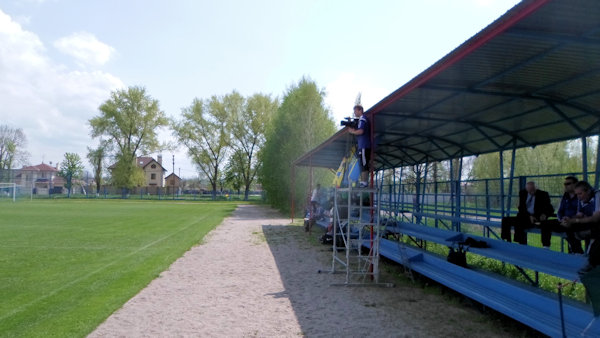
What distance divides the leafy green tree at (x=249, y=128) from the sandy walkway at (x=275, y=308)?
149 feet

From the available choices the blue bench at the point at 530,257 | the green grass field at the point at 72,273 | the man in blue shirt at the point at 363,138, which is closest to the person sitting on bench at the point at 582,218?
the blue bench at the point at 530,257

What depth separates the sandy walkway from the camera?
16.4 ft

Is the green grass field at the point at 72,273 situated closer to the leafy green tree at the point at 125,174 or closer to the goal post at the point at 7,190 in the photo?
the goal post at the point at 7,190

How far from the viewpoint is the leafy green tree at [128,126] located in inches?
2409

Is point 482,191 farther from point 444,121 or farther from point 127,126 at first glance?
point 127,126

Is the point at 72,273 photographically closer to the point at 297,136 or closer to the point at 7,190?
the point at 297,136

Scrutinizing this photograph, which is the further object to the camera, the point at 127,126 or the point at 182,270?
the point at 127,126

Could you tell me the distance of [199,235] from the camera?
15.0m

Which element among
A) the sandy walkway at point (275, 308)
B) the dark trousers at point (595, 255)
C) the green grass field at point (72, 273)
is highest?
the dark trousers at point (595, 255)

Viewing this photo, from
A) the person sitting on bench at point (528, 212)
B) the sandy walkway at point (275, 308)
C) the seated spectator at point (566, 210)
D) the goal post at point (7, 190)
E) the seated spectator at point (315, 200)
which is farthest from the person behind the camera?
the goal post at point (7, 190)

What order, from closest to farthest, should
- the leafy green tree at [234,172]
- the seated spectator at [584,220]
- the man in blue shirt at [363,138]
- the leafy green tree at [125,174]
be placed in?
the seated spectator at [584,220] → the man in blue shirt at [363,138] → the leafy green tree at [234,172] → the leafy green tree at [125,174]

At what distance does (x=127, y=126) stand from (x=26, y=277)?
5828cm

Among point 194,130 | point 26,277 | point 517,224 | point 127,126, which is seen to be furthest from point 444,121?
point 127,126

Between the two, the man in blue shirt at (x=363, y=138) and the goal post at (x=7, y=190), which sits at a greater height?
the man in blue shirt at (x=363, y=138)
